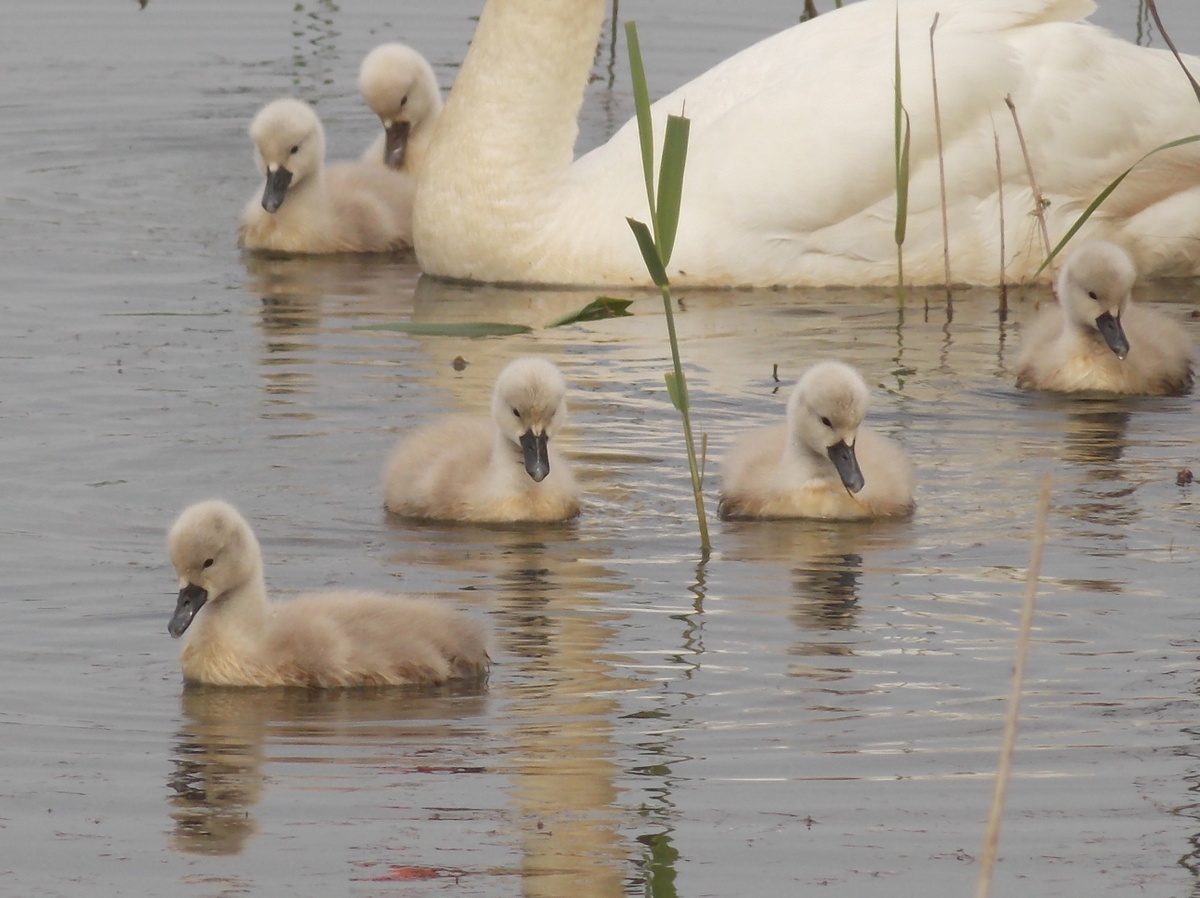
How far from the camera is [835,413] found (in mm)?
7441

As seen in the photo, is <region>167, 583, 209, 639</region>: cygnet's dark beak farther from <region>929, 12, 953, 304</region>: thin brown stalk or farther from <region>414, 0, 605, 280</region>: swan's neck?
<region>414, 0, 605, 280</region>: swan's neck

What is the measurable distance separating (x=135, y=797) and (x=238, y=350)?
14.4 ft

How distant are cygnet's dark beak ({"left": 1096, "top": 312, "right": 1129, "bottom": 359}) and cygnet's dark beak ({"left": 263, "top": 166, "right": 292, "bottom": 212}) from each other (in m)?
3.83

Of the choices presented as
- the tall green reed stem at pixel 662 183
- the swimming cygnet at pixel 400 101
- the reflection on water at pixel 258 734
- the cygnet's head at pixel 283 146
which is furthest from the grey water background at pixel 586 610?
the swimming cygnet at pixel 400 101

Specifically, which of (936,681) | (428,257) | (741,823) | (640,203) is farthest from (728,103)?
(741,823)

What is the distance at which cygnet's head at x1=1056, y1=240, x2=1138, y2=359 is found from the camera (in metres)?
8.88

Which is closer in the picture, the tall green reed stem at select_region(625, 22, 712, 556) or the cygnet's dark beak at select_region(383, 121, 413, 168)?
the tall green reed stem at select_region(625, 22, 712, 556)

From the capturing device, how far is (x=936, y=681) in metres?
6.05

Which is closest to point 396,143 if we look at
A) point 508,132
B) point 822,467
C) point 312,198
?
point 312,198

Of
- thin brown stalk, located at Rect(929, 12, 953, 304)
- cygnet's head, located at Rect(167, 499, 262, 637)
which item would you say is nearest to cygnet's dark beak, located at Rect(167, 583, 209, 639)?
cygnet's head, located at Rect(167, 499, 262, 637)

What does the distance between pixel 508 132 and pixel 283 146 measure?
1.04 meters

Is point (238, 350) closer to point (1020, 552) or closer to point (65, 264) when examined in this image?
point (65, 264)

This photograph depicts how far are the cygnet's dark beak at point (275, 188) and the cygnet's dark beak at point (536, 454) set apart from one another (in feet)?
13.1

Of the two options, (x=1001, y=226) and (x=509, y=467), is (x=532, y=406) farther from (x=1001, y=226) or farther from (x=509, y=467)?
(x=1001, y=226)
